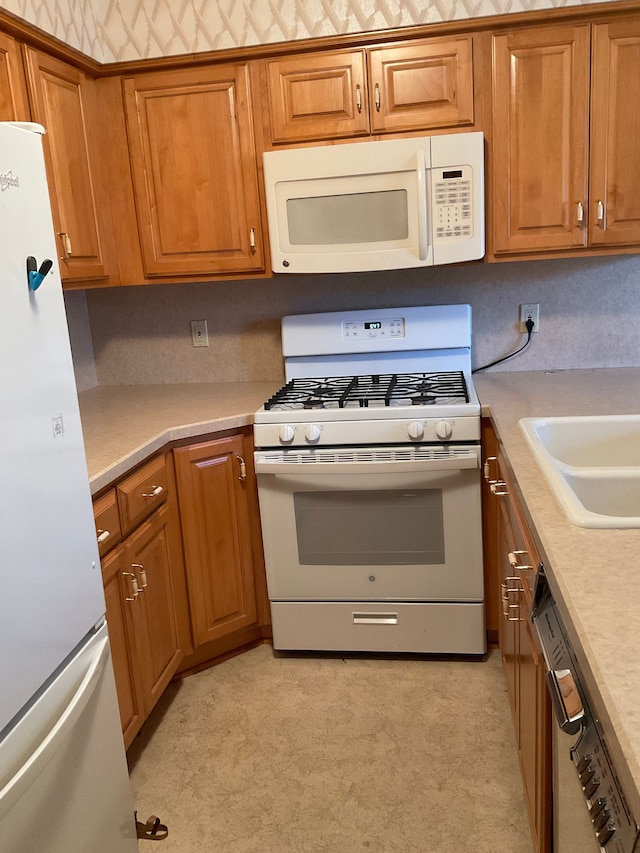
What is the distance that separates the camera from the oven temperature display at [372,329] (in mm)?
2656

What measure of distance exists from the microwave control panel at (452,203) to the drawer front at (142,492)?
1155mm

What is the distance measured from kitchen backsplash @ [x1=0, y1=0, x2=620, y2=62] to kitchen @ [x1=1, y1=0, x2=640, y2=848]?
2.74 feet

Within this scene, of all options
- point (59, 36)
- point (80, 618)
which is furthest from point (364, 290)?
point (80, 618)

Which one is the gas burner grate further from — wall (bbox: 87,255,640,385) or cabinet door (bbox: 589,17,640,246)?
cabinet door (bbox: 589,17,640,246)

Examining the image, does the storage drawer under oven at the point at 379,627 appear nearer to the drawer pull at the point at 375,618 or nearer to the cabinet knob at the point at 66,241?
the drawer pull at the point at 375,618

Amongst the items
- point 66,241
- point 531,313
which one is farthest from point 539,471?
point 66,241

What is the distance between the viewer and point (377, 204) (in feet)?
7.72

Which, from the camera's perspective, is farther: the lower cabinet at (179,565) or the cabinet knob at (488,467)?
the cabinet knob at (488,467)

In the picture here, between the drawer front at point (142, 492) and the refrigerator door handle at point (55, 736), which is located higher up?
the drawer front at point (142, 492)

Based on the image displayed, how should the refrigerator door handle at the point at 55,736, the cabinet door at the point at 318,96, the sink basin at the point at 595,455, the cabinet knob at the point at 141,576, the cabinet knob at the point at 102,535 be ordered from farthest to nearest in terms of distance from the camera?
the cabinet door at the point at 318,96
the cabinet knob at the point at 141,576
the cabinet knob at the point at 102,535
the sink basin at the point at 595,455
the refrigerator door handle at the point at 55,736

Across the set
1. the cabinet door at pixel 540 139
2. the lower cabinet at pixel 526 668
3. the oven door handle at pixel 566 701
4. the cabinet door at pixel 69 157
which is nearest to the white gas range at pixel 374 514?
the lower cabinet at pixel 526 668

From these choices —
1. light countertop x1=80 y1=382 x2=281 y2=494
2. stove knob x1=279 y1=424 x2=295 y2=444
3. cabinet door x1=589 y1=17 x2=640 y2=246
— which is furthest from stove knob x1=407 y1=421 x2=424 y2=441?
cabinet door x1=589 y1=17 x2=640 y2=246

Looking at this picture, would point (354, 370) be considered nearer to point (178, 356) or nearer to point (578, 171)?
point (178, 356)

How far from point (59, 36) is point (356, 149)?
983mm
